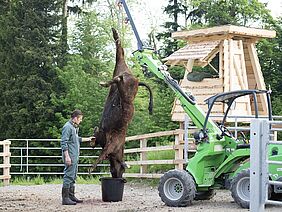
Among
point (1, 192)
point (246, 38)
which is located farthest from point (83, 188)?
point (246, 38)

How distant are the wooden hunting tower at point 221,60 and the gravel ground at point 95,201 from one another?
12.3ft

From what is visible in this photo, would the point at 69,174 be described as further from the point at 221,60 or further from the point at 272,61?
the point at 272,61

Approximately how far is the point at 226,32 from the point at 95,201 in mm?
7093

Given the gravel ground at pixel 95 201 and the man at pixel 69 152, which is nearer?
the gravel ground at pixel 95 201

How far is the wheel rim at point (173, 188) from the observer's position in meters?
11.5

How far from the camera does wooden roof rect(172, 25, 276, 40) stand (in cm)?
1753

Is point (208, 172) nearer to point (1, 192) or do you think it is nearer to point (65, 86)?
point (1, 192)

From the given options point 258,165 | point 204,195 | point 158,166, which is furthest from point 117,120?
point 258,165

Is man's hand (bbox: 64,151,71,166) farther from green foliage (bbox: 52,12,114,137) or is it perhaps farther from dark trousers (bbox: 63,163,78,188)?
green foliage (bbox: 52,12,114,137)

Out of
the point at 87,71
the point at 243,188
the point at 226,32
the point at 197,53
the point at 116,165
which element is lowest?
the point at 243,188

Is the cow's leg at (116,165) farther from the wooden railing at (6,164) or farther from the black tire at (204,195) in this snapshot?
the wooden railing at (6,164)

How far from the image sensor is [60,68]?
30.6m

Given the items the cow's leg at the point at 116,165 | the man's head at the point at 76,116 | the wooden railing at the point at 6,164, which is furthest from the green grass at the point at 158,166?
the man's head at the point at 76,116

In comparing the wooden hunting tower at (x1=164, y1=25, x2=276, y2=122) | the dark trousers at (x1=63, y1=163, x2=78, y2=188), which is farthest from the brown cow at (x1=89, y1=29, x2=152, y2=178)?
the wooden hunting tower at (x1=164, y1=25, x2=276, y2=122)
